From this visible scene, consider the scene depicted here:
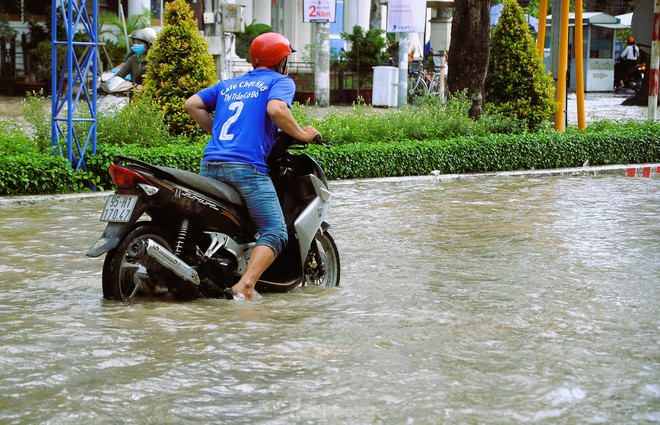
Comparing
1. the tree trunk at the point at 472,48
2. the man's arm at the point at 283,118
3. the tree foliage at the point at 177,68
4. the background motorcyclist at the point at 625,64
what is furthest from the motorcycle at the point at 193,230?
the background motorcyclist at the point at 625,64

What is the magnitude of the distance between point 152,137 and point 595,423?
1045 centimetres

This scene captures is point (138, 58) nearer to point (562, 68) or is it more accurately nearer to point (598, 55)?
point (562, 68)

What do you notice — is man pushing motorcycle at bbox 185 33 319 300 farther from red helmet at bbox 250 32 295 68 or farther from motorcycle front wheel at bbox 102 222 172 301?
motorcycle front wheel at bbox 102 222 172 301

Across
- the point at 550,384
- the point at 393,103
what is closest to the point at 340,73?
the point at 393,103

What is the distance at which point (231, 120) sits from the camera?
23.6 feet

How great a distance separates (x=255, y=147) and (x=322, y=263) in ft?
3.78

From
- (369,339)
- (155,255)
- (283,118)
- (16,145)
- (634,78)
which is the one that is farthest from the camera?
(634,78)

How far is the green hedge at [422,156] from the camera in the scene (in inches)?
488

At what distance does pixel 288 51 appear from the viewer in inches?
290

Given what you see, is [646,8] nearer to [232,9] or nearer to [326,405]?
[232,9]

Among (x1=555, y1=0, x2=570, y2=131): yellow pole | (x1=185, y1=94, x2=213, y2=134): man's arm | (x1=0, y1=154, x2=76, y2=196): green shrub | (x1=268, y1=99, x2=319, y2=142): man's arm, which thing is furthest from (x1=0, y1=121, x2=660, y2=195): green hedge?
(x1=268, y1=99, x2=319, y2=142): man's arm

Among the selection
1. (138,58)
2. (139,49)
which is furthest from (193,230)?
(138,58)

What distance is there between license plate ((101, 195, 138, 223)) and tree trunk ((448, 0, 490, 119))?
481 inches

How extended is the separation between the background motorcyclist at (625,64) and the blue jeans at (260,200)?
3971 cm
